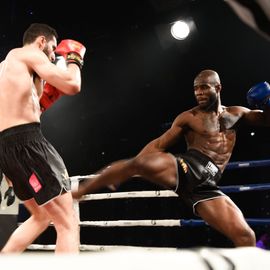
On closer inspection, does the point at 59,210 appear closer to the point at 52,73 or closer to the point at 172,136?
the point at 52,73

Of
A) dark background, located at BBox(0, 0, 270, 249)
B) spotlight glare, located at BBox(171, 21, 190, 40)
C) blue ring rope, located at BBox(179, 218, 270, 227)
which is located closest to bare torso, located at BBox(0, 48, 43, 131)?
blue ring rope, located at BBox(179, 218, 270, 227)

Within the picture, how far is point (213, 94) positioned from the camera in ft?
8.31

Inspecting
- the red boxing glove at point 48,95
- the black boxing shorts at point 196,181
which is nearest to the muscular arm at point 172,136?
the black boxing shorts at point 196,181

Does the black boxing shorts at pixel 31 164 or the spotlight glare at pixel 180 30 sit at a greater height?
the spotlight glare at pixel 180 30

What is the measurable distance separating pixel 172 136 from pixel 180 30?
2730mm

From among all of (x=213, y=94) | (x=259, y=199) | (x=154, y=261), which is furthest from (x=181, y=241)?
(x=154, y=261)

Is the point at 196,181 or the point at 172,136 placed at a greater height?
the point at 172,136

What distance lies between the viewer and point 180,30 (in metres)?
4.99

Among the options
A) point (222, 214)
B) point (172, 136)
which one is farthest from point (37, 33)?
point (222, 214)

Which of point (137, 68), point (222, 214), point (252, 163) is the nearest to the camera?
point (222, 214)

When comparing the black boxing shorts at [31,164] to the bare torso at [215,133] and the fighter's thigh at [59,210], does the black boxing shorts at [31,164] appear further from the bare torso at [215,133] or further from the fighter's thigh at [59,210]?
the bare torso at [215,133]

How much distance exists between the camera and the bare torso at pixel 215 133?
8.02 feet

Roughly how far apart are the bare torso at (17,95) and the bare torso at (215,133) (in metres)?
1.01

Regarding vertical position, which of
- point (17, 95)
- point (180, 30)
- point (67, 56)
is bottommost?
point (17, 95)
